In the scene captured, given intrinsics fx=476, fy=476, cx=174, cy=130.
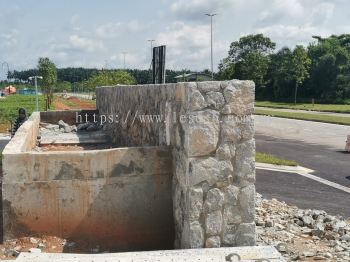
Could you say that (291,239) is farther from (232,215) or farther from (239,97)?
(239,97)

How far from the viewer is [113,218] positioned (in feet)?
19.1

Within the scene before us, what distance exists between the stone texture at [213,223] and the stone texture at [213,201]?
2.2 inches

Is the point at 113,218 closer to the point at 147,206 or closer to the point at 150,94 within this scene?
the point at 147,206

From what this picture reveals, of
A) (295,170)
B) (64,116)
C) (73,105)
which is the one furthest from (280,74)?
(64,116)

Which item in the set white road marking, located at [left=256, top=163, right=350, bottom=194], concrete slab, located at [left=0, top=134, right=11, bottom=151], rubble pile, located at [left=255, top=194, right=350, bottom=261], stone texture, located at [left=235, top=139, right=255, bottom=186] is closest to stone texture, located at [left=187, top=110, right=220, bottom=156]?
stone texture, located at [left=235, top=139, right=255, bottom=186]

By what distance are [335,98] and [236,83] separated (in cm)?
5977

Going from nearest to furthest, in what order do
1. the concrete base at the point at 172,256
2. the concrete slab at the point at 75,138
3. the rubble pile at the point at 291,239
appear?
the concrete base at the point at 172,256 → the rubble pile at the point at 291,239 → the concrete slab at the point at 75,138

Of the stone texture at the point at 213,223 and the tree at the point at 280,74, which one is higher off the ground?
the tree at the point at 280,74

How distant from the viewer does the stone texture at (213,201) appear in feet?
16.7

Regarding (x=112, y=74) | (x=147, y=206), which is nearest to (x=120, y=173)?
(x=147, y=206)

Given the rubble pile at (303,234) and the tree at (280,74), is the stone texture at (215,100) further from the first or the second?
the tree at (280,74)

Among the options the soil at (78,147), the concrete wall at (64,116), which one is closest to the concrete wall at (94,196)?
the soil at (78,147)

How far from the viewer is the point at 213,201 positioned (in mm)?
5090

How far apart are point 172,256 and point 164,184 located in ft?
4.61
